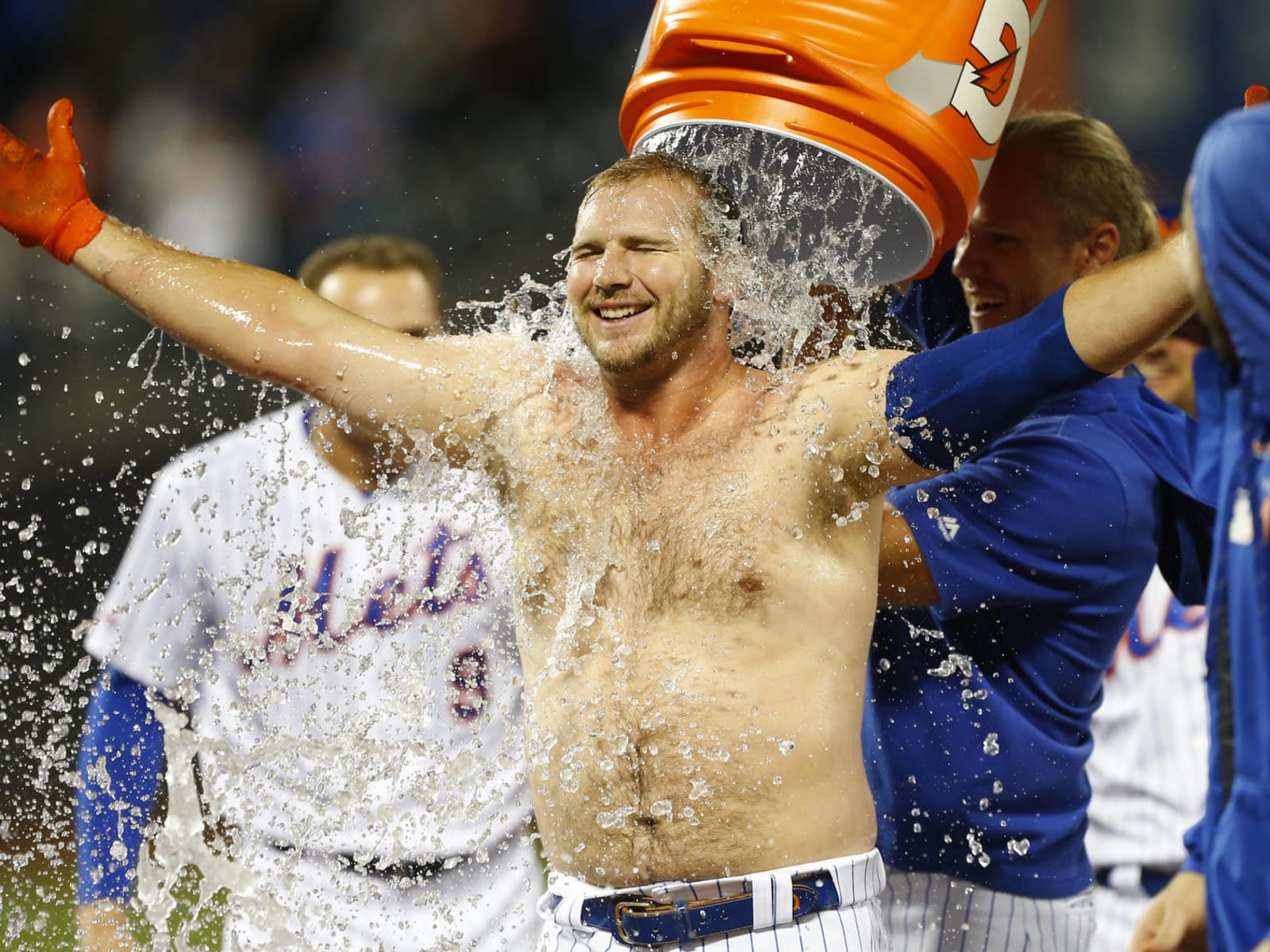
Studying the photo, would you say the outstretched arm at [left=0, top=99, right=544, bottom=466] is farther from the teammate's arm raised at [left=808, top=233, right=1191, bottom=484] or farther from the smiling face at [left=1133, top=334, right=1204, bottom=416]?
the smiling face at [left=1133, top=334, right=1204, bottom=416]

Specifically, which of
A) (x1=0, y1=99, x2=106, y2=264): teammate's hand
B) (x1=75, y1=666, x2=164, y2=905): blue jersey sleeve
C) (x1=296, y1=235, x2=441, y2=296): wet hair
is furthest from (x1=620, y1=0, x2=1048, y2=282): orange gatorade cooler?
(x1=75, y1=666, x2=164, y2=905): blue jersey sleeve

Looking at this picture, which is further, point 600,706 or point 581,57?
point 581,57

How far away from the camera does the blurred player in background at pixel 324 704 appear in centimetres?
292

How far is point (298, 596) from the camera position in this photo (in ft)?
10.1

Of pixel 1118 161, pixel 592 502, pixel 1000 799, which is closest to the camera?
pixel 592 502

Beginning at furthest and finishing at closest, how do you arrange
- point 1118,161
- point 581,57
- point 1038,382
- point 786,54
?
point 581,57 < point 1118,161 < point 786,54 < point 1038,382

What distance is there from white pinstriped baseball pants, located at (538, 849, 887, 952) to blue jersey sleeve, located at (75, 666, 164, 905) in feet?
4.09

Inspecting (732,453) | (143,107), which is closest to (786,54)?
(732,453)

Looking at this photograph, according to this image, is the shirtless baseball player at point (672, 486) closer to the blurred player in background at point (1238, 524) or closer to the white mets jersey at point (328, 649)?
the white mets jersey at point (328, 649)

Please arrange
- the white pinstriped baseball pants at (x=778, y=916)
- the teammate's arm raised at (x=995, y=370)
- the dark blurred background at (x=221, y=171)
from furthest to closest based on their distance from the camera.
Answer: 1. the dark blurred background at (x=221, y=171)
2. the white pinstriped baseball pants at (x=778, y=916)
3. the teammate's arm raised at (x=995, y=370)

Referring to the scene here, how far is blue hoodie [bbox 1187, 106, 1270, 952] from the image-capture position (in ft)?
4.07

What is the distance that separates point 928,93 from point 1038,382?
21.9 inches

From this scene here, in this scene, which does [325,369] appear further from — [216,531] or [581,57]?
[581,57]

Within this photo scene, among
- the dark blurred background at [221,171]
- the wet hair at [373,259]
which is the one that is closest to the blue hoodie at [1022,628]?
the wet hair at [373,259]
